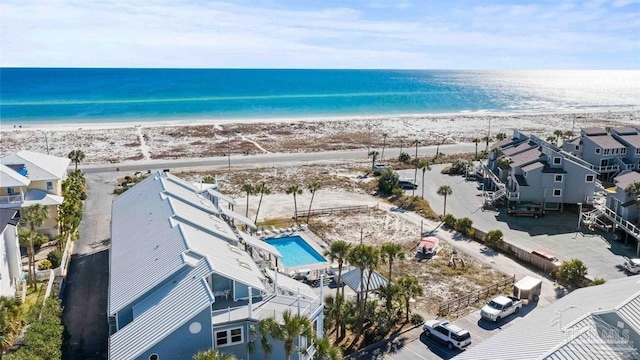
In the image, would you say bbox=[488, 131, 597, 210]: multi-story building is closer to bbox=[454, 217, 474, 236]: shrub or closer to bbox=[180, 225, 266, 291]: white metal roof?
bbox=[454, 217, 474, 236]: shrub

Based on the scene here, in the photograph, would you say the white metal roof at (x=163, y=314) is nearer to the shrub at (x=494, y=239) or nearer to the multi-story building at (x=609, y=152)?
the shrub at (x=494, y=239)

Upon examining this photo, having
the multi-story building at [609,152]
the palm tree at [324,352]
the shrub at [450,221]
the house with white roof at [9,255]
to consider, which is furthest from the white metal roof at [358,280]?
the multi-story building at [609,152]

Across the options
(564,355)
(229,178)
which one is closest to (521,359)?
(564,355)

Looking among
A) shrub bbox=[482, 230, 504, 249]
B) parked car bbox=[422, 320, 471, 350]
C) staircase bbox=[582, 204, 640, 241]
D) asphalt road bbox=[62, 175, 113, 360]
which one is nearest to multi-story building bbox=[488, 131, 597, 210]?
staircase bbox=[582, 204, 640, 241]

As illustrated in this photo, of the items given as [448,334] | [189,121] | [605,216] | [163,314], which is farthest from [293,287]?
[189,121]

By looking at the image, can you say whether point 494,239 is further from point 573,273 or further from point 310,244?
point 310,244
